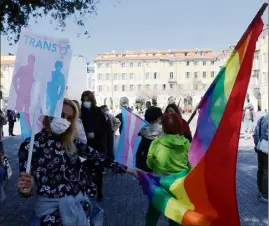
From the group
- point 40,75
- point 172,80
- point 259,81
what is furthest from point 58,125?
point 172,80

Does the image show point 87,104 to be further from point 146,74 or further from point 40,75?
point 146,74

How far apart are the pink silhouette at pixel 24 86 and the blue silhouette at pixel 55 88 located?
137 millimetres

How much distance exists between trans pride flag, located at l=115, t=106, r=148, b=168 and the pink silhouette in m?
4.12

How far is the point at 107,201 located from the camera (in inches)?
286

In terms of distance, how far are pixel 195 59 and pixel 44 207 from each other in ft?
395

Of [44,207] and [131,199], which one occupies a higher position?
[44,207]

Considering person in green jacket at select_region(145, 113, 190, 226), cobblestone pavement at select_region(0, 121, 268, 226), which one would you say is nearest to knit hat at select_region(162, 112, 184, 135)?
person in green jacket at select_region(145, 113, 190, 226)

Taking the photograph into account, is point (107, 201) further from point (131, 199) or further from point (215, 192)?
point (215, 192)

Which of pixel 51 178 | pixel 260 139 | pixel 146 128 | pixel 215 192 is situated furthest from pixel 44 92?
pixel 260 139

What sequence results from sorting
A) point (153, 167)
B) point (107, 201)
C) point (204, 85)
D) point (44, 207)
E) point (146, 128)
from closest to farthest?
point (44, 207)
point (153, 167)
point (146, 128)
point (107, 201)
point (204, 85)

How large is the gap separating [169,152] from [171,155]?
0.12ft

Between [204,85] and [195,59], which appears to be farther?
[195,59]

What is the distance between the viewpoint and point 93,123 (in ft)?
25.7

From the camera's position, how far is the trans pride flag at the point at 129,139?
745cm
